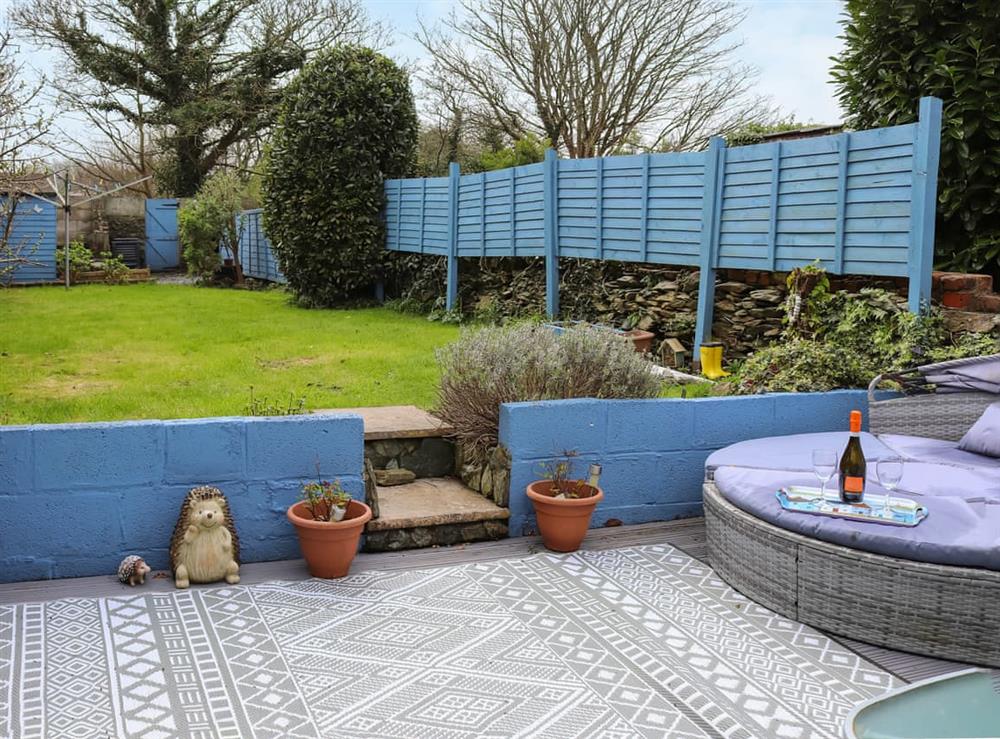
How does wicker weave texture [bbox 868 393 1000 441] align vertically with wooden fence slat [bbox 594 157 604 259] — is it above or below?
below

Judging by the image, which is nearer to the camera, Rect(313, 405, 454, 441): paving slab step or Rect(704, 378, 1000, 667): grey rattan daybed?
Rect(704, 378, 1000, 667): grey rattan daybed

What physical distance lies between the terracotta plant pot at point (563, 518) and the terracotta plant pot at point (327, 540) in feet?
2.69

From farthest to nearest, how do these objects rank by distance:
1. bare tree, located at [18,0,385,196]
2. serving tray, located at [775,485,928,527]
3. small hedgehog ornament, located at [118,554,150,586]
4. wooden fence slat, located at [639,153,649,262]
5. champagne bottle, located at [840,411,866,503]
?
bare tree, located at [18,0,385,196], wooden fence slat, located at [639,153,649,262], small hedgehog ornament, located at [118,554,150,586], champagne bottle, located at [840,411,866,503], serving tray, located at [775,485,928,527]

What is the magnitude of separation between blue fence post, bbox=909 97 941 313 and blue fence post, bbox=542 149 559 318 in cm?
426

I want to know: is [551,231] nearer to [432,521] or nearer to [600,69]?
[432,521]

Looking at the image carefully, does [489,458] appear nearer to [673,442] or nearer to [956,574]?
[673,442]

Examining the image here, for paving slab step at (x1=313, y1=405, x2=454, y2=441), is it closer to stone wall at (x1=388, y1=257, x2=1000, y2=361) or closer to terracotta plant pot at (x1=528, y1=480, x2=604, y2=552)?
terracotta plant pot at (x1=528, y1=480, x2=604, y2=552)

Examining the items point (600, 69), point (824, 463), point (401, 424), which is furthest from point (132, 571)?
point (600, 69)

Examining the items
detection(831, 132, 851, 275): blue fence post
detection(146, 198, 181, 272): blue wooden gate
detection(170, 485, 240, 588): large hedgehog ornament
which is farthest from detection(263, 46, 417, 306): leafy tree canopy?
detection(146, 198, 181, 272): blue wooden gate

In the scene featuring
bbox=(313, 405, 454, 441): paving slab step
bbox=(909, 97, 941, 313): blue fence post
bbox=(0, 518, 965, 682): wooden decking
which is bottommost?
bbox=(0, 518, 965, 682): wooden decking

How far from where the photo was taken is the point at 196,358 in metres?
7.69

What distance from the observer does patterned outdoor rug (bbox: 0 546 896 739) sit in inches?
106

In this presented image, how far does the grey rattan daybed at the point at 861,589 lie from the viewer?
3.08 m

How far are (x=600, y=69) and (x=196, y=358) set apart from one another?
1262 centimetres
